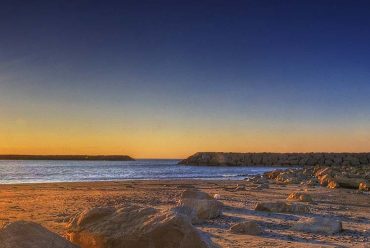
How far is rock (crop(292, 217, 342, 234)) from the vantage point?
29.2 feet

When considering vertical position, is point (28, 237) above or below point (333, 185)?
above

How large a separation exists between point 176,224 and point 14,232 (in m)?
1.96

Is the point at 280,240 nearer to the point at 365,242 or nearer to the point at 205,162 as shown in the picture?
the point at 365,242

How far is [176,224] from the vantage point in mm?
5430

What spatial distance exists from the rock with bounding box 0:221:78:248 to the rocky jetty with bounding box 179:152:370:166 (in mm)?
82862

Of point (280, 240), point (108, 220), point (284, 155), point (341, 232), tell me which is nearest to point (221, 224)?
point (280, 240)

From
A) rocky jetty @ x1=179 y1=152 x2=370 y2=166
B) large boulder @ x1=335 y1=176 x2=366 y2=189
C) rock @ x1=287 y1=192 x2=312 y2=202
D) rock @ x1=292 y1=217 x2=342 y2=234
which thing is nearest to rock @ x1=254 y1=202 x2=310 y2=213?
rock @ x1=292 y1=217 x2=342 y2=234

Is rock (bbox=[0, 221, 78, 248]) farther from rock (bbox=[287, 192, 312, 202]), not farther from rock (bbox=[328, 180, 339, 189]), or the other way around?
rock (bbox=[328, 180, 339, 189])

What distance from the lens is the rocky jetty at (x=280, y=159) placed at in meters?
85.6

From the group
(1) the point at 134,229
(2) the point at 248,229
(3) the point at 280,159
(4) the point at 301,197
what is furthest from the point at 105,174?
(3) the point at 280,159

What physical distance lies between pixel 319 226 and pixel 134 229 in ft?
16.2

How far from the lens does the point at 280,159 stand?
3826 inches

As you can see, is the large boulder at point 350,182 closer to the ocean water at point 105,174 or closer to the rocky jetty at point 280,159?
the ocean water at point 105,174

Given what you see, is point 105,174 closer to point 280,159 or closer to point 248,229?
point 248,229
